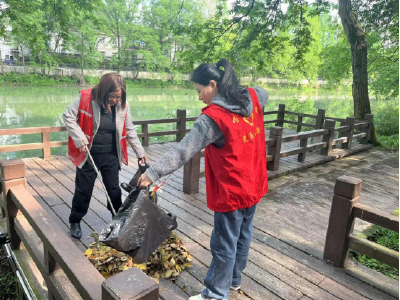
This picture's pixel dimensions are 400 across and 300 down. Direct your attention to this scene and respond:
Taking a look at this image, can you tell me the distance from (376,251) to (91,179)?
8.76 feet

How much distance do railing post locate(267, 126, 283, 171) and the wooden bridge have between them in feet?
0.06

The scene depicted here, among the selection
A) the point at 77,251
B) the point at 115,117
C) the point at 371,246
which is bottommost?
the point at 371,246

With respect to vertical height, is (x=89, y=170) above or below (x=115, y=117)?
below

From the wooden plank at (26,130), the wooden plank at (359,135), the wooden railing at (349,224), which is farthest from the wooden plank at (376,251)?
the wooden plank at (359,135)

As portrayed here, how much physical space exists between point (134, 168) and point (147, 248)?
391 centimetres

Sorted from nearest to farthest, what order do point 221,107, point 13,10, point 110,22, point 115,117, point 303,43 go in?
point 221,107, point 115,117, point 13,10, point 303,43, point 110,22

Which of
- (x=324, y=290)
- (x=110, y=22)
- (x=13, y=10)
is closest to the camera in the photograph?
(x=324, y=290)

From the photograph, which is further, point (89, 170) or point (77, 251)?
point (89, 170)

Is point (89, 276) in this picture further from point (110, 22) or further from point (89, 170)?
point (110, 22)

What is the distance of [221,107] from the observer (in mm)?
1921

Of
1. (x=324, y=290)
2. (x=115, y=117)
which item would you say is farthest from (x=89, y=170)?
(x=324, y=290)

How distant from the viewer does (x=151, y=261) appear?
2.69 metres

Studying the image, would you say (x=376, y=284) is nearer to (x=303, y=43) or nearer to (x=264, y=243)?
(x=264, y=243)

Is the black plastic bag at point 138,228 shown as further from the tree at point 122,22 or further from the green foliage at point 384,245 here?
the tree at point 122,22
